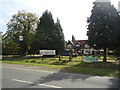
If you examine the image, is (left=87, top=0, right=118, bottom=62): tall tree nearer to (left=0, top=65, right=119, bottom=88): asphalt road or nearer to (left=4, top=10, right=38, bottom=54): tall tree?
(left=0, top=65, right=119, bottom=88): asphalt road

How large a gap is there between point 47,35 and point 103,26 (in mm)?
21893

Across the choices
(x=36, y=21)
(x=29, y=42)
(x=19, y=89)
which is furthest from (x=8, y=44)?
(x=19, y=89)

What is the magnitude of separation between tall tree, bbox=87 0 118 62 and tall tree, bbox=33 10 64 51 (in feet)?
62.9

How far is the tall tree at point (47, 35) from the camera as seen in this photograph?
38500mm

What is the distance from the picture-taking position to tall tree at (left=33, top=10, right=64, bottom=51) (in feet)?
126

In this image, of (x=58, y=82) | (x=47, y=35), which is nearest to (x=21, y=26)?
(x=47, y=35)

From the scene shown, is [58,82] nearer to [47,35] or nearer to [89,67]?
Answer: [89,67]

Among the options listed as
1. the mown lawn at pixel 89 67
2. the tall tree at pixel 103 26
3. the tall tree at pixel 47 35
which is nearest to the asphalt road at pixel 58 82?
the mown lawn at pixel 89 67

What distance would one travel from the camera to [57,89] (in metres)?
7.43

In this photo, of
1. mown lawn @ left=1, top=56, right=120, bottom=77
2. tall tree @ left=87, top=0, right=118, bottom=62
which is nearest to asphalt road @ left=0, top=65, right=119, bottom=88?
mown lawn @ left=1, top=56, right=120, bottom=77

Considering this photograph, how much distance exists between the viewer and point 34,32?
42.7 meters

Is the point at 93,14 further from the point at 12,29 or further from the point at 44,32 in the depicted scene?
the point at 12,29

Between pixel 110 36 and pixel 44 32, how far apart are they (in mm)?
23813

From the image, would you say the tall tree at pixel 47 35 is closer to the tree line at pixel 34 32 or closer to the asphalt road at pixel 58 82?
the tree line at pixel 34 32
